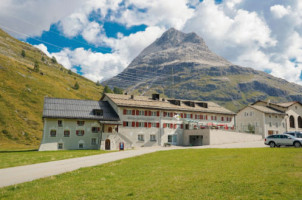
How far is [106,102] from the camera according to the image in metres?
58.2

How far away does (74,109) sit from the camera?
5003cm

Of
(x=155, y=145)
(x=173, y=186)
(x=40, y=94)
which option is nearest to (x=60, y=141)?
(x=155, y=145)

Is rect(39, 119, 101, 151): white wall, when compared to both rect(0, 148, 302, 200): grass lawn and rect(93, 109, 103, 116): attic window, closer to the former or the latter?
rect(93, 109, 103, 116): attic window

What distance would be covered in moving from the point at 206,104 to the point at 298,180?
56320mm

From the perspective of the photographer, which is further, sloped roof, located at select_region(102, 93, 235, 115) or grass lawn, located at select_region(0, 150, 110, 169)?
sloped roof, located at select_region(102, 93, 235, 115)

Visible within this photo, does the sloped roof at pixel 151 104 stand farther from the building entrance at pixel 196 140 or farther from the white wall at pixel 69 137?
the white wall at pixel 69 137

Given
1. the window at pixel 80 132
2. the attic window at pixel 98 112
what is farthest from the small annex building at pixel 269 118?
the window at pixel 80 132

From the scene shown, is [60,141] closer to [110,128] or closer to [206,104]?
[110,128]

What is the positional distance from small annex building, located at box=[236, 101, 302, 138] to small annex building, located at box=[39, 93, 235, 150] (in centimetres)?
862

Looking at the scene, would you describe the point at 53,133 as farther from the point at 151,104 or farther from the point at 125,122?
the point at 151,104

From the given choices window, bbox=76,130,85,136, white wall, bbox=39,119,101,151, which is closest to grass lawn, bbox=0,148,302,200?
white wall, bbox=39,119,101,151

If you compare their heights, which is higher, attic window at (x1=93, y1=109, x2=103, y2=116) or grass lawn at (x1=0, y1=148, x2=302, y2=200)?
attic window at (x1=93, y1=109, x2=103, y2=116)

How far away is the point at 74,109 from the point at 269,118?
186ft

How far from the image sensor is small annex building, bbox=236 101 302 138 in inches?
2665
